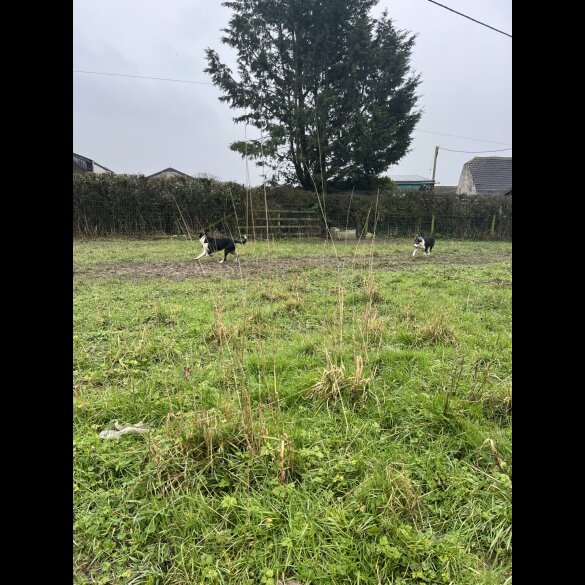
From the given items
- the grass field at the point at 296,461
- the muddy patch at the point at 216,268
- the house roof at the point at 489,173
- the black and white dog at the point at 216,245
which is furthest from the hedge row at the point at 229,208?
the house roof at the point at 489,173

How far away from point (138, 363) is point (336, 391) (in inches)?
63.3

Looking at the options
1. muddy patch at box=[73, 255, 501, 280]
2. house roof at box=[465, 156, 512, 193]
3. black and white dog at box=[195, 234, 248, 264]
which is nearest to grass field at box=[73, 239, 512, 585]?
muddy patch at box=[73, 255, 501, 280]

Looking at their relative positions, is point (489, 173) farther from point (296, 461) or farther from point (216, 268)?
point (296, 461)

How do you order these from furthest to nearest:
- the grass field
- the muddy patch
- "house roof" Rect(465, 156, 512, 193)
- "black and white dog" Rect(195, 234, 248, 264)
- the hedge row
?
1. "house roof" Rect(465, 156, 512, 193)
2. the hedge row
3. "black and white dog" Rect(195, 234, 248, 264)
4. the muddy patch
5. the grass field

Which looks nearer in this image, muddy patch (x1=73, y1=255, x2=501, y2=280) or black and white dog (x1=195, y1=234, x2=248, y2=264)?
muddy patch (x1=73, y1=255, x2=501, y2=280)

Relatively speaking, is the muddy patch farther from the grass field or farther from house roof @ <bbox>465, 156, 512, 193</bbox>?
house roof @ <bbox>465, 156, 512, 193</bbox>

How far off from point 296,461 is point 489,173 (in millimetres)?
35551

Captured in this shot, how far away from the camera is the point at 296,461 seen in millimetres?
1701

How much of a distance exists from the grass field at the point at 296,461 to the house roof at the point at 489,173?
31678 millimetres

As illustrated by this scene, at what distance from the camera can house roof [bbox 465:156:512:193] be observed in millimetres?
29812

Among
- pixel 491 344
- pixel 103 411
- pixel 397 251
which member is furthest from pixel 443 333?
pixel 397 251

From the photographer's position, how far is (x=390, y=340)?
10.7ft

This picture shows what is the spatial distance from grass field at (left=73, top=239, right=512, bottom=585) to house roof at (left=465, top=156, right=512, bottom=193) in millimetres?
31678
